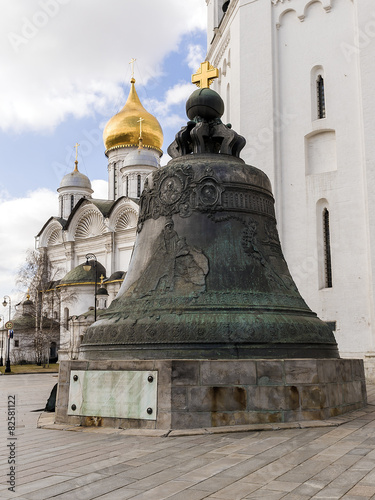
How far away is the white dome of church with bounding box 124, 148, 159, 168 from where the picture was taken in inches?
1636

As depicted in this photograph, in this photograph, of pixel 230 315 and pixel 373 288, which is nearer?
pixel 230 315

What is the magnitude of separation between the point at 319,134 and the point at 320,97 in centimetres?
109

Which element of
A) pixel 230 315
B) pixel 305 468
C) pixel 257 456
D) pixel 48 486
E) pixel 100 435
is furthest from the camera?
pixel 230 315

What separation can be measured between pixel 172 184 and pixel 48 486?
3.44m

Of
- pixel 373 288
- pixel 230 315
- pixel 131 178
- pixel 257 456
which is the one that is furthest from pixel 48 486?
pixel 131 178

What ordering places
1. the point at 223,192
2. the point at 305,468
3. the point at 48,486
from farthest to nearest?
the point at 223,192 < the point at 305,468 < the point at 48,486

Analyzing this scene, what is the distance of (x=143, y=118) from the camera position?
43688 millimetres

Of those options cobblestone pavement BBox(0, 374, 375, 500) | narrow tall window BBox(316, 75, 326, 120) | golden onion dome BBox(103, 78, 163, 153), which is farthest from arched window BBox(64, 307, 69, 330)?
cobblestone pavement BBox(0, 374, 375, 500)

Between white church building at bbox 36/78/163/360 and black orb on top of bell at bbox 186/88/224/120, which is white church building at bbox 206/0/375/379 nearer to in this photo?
black orb on top of bell at bbox 186/88/224/120

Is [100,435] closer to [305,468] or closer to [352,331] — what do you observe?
[305,468]

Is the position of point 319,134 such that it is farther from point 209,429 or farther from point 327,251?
point 209,429

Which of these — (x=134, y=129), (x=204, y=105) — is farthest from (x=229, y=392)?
(x=134, y=129)

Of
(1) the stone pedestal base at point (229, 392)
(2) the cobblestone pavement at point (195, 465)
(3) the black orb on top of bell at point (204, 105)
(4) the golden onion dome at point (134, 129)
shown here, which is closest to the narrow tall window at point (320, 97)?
(3) the black orb on top of bell at point (204, 105)

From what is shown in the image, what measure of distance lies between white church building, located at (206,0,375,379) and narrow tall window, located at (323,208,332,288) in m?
0.03
